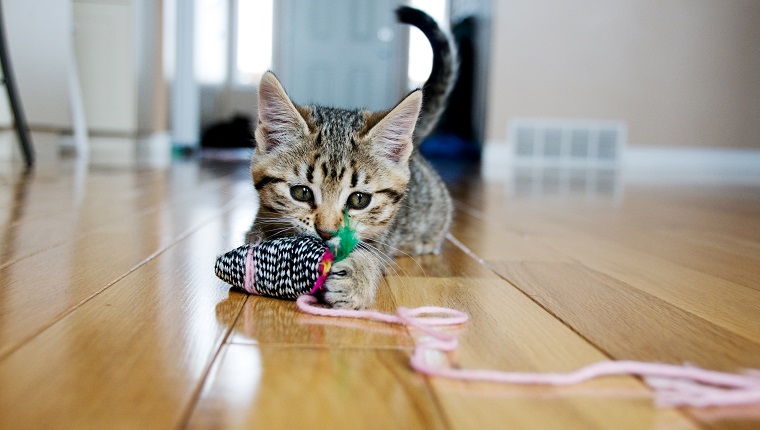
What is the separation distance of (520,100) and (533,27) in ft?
2.61

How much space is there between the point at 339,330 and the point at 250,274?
0.26 metres

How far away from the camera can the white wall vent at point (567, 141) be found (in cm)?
743

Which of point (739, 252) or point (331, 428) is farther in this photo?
point (739, 252)

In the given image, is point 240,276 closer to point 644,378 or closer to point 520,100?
point 644,378

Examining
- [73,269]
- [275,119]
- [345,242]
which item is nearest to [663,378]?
[345,242]

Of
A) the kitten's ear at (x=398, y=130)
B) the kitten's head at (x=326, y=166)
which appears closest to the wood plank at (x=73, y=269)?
the kitten's head at (x=326, y=166)

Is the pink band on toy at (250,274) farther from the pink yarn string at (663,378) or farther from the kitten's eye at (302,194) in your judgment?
the pink yarn string at (663,378)

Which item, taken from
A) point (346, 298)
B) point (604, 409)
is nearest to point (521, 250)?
point (346, 298)

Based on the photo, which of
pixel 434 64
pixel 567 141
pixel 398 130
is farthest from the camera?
pixel 567 141

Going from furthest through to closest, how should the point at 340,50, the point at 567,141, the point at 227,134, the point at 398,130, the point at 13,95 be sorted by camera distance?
1. the point at 340,50
2. the point at 227,134
3. the point at 567,141
4. the point at 13,95
5. the point at 398,130

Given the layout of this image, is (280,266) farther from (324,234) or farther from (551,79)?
(551,79)

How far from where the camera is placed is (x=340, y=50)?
9.95 m

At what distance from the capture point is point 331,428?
646mm

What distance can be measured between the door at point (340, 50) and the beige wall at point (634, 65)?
2.95 m
